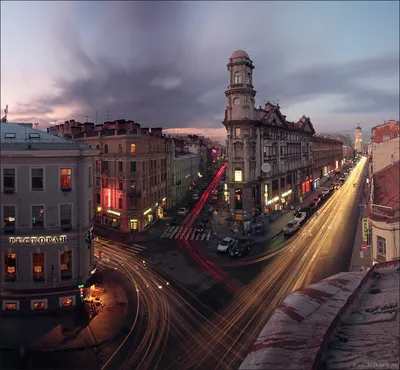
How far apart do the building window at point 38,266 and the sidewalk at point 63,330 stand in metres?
2.84

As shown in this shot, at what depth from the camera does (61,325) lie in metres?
21.4

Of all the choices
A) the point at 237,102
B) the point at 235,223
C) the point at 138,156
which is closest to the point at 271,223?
the point at 235,223

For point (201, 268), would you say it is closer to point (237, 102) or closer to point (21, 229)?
point (21, 229)

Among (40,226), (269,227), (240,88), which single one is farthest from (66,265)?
(240,88)

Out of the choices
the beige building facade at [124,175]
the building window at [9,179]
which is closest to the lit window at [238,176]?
the beige building facade at [124,175]

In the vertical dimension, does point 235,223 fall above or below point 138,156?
below

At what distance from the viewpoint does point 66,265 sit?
24.8 m

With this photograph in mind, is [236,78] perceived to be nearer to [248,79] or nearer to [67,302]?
[248,79]

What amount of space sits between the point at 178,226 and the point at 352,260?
1081 inches

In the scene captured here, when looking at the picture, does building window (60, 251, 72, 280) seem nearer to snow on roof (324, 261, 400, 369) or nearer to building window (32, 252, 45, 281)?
building window (32, 252, 45, 281)

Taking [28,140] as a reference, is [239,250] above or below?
below

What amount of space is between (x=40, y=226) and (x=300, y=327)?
21.6 meters

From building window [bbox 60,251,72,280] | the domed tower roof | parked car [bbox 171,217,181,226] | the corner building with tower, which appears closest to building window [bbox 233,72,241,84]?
the corner building with tower

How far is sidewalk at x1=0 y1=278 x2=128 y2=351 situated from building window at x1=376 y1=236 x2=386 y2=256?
16491mm
